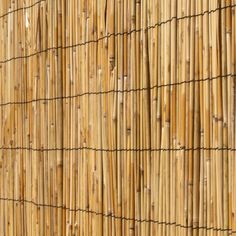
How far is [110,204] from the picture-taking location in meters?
1.94

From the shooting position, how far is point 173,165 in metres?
1.74

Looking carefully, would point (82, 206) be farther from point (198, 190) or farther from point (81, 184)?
point (198, 190)

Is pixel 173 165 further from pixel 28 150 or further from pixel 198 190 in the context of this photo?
pixel 28 150

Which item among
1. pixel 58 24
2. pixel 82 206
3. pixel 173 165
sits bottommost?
pixel 82 206

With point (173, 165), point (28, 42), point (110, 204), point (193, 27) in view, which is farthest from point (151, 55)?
point (28, 42)

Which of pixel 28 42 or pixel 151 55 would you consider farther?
pixel 28 42

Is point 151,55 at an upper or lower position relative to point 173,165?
upper

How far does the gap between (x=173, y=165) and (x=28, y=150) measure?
0.72 metres

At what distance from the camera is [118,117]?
6.27 feet

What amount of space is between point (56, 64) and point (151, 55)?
1.41ft

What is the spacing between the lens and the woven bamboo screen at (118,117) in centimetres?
163

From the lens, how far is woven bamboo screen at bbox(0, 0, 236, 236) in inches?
64.4

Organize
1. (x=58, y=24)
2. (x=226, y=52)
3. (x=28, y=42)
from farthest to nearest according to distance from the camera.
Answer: (x=28, y=42)
(x=58, y=24)
(x=226, y=52)

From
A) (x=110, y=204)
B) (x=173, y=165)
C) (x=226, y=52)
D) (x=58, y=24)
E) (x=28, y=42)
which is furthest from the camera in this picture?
(x=28, y=42)
